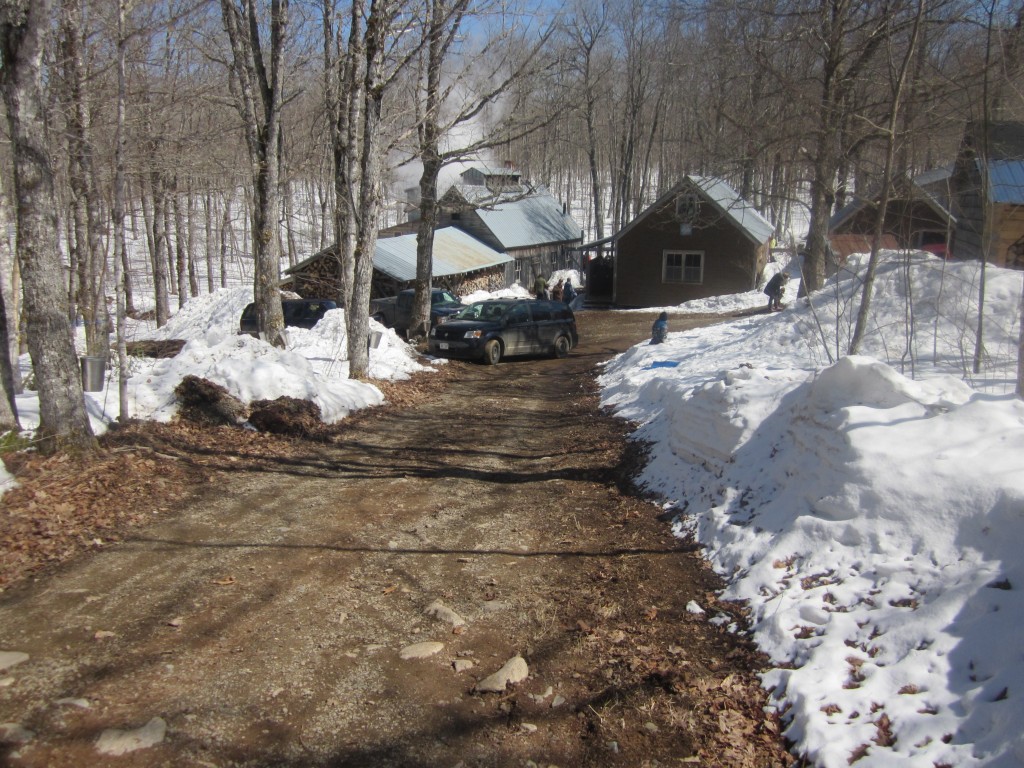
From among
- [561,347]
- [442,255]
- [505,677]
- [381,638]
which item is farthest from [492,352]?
[442,255]

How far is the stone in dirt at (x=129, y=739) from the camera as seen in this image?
3.57 metres

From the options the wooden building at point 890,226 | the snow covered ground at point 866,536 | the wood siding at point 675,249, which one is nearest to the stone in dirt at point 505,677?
the snow covered ground at point 866,536

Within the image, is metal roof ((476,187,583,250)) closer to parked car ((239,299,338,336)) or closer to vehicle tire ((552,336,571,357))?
parked car ((239,299,338,336))

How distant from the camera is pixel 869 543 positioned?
491cm

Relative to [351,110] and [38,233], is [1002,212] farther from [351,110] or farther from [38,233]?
[38,233]

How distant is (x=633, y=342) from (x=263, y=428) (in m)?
15.2

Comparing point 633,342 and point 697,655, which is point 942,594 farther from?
point 633,342

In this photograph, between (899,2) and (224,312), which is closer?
(899,2)

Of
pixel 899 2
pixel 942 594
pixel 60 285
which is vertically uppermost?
pixel 899 2

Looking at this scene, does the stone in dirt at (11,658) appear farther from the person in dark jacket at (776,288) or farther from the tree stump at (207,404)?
the person in dark jacket at (776,288)

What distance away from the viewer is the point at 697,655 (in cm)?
466

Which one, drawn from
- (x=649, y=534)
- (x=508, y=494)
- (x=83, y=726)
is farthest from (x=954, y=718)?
(x=508, y=494)

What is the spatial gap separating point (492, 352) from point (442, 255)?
15939 mm

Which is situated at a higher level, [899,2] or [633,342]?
[899,2]
